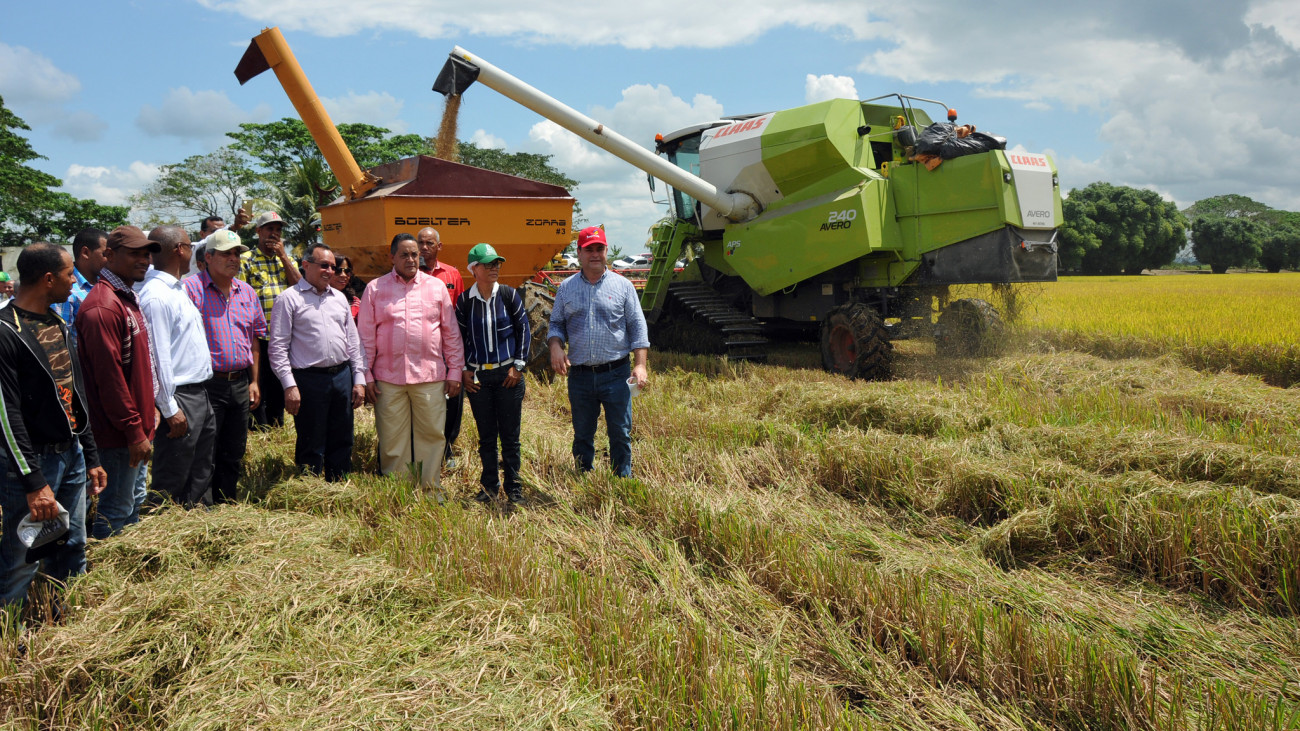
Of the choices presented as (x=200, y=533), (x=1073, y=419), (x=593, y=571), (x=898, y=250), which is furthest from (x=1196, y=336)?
(x=200, y=533)

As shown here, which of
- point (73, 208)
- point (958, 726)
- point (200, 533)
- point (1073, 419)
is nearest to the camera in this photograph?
point (958, 726)

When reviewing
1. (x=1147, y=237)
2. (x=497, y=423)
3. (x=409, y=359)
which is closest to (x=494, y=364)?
(x=497, y=423)

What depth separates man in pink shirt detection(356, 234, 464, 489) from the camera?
441 centimetres

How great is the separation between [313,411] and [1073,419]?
478cm

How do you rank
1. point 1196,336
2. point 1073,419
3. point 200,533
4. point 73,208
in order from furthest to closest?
point 73,208 → point 1196,336 → point 1073,419 → point 200,533

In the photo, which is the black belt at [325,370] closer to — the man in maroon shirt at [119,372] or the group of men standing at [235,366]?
the group of men standing at [235,366]

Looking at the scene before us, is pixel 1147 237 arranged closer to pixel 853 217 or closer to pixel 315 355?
pixel 853 217

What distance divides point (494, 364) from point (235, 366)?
1.32 metres

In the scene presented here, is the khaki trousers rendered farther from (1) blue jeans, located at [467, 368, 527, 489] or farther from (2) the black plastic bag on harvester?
(2) the black plastic bag on harvester

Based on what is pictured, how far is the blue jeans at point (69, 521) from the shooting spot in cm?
262

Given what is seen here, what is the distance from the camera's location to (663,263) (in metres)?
10.4

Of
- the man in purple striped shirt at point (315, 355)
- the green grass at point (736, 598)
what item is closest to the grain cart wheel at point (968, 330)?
the green grass at point (736, 598)

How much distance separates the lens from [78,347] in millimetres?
3094

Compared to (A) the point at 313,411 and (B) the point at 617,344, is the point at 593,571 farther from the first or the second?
(A) the point at 313,411
